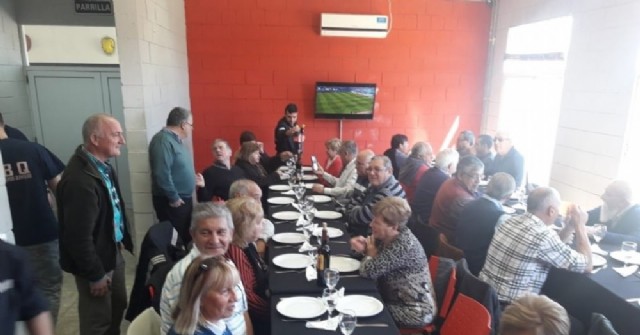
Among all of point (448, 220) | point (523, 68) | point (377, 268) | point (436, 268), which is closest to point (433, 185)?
point (448, 220)

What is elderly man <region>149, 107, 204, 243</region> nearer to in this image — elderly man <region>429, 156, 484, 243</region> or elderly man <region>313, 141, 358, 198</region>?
elderly man <region>313, 141, 358, 198</region>

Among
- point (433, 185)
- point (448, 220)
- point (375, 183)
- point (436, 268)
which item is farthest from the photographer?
point (433, 185)

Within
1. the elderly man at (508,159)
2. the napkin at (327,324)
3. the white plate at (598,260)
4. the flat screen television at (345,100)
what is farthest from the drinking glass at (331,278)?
the flat screen television at (345,100)

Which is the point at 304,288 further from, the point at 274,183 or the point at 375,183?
the point at 274,183

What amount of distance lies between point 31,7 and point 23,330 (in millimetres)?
5810

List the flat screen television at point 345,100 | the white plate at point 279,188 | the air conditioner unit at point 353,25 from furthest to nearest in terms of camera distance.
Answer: the flat screen television at point 345,100
the air conditioner unit at point 353,25
the white plate at point 279,188

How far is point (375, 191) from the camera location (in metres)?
3.68

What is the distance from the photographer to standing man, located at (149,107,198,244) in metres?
3.99

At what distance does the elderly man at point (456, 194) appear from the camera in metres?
3.76

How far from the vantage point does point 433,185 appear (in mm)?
4316

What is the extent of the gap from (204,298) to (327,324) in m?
0.68

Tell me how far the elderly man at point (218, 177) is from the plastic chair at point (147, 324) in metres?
2.24

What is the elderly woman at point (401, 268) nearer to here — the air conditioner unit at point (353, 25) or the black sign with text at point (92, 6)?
the air conditioner unit at point (353, 25)

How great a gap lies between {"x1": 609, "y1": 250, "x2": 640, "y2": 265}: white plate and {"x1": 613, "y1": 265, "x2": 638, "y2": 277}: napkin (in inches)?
2.0
